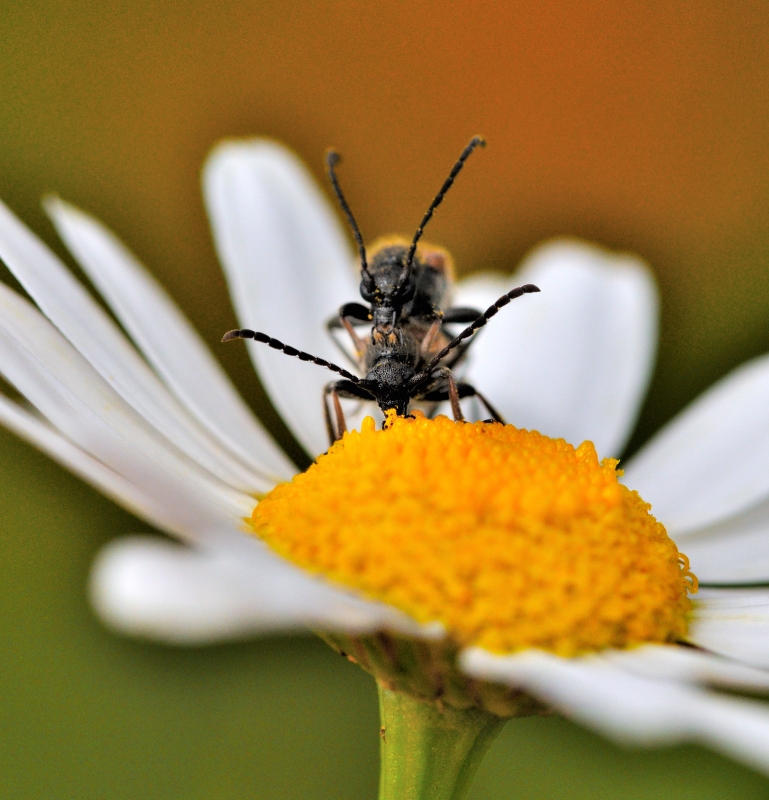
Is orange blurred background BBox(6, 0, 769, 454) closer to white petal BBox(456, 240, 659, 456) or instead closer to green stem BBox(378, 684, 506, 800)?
white petal BBox(456, 240, 659, 456)

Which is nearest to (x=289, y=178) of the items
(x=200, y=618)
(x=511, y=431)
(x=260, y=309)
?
(x=260, y=309)

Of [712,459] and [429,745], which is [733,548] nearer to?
[712,459]

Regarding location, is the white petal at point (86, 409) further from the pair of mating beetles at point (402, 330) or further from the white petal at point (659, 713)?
the white petal at point (659, 713)

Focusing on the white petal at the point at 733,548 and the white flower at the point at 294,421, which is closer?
the white flower at the point at 294,421

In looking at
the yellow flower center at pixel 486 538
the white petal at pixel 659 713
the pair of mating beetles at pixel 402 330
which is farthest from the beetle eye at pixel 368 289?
the white petal at pixel 659 713

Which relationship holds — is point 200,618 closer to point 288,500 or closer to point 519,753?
point 288,500

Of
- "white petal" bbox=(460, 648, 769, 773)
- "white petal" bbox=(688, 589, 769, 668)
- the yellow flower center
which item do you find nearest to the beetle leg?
the yellow flower center

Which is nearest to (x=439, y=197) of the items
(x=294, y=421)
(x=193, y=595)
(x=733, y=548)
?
(x=294, y=421)
